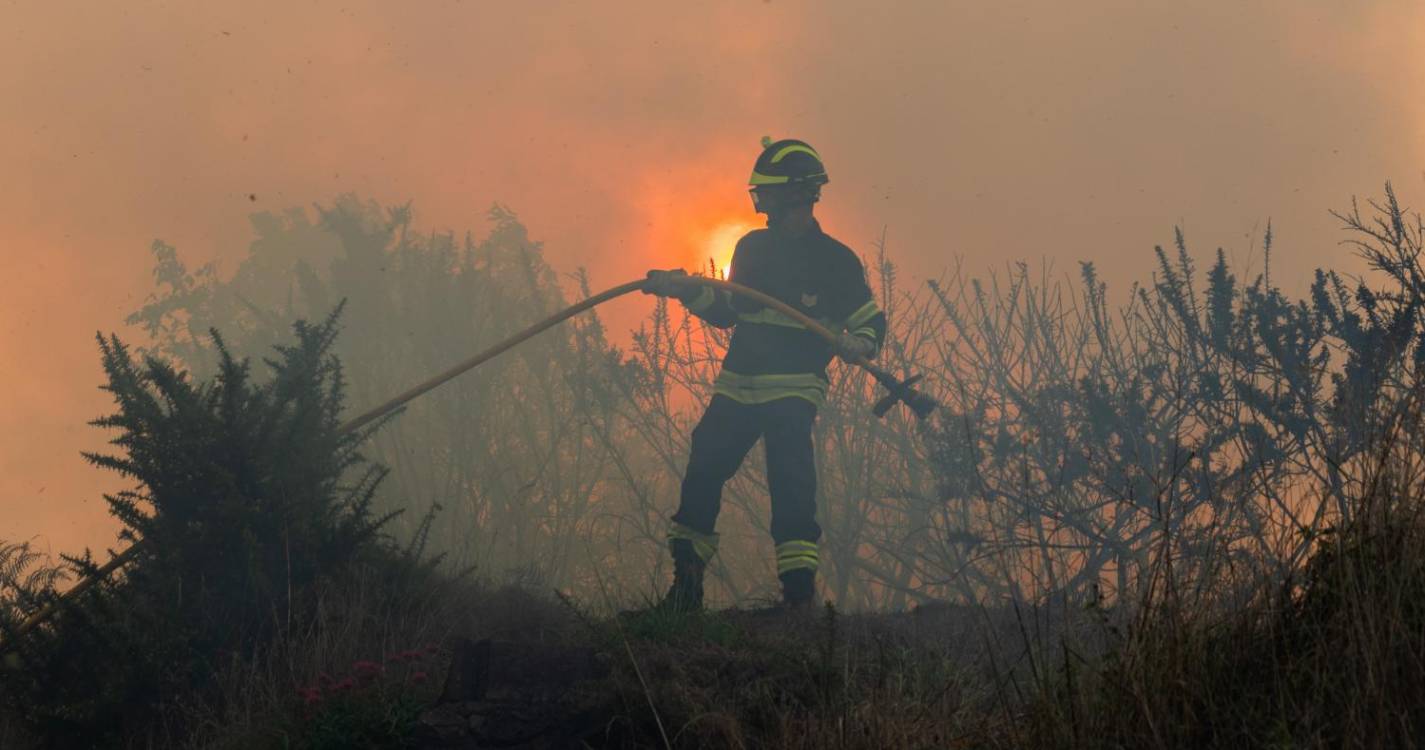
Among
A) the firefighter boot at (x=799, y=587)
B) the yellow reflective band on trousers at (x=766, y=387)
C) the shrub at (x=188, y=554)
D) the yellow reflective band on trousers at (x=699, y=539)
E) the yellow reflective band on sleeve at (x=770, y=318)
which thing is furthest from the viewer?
the yellow reflective band on sleeve at (x=770, y=318)

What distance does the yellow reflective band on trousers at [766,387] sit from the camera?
7000 mm

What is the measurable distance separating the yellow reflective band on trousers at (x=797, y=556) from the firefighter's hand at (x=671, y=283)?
157 cm

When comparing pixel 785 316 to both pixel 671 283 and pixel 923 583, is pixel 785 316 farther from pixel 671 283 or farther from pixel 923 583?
pixel 923 583

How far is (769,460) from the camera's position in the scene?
23.2 feet

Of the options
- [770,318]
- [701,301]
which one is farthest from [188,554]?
[770,318]

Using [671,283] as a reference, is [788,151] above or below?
above

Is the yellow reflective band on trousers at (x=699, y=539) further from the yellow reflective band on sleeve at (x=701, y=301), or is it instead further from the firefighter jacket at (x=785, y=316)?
the yellow reflective band on sleeve at (x=701, y=301)

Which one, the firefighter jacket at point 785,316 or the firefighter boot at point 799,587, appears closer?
the firefighter boot at point 799,587

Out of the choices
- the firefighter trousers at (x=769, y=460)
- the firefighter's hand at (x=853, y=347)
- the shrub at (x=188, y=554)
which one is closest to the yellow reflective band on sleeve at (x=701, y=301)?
Result: the firefighter trousers at (x=769, y=460)

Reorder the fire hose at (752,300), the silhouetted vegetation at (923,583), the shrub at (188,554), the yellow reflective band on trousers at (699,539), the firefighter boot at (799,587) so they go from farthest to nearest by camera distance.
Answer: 1. the fire hose at (752,300)
2. the yellow reflective band on trousers at (699,539)
3. the firefighter boot at (799,587)
4. the shrub at (188,554)
5. the silhouetted vegetation at (923,583)

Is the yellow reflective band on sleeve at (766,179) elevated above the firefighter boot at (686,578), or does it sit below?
above

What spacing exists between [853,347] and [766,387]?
545mm

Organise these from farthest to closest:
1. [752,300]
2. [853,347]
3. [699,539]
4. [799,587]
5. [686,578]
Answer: [752,300], [853,347], [699,539], [799,587], [686,578]

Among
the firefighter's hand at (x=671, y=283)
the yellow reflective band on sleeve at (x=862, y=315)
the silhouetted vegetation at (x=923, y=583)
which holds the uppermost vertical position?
the firefighter's hand at (x=671, y=283)
